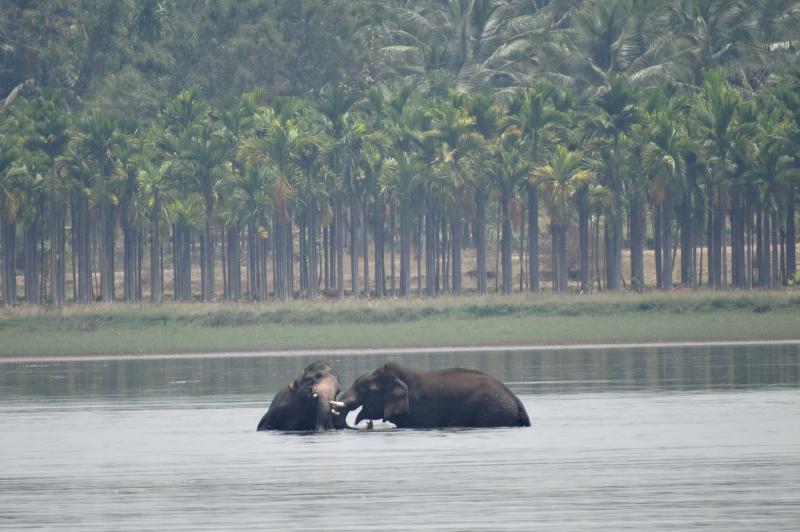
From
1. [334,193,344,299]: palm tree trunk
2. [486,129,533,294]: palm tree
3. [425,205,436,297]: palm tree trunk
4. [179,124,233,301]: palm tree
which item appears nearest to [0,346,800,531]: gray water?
[486,129,533,294]: palm tree

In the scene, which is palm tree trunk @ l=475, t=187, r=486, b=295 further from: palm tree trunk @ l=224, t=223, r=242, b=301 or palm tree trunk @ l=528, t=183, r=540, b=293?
palm tree trunk @ l=224, t=223, r=242, b=301

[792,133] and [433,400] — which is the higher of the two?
[792,133]

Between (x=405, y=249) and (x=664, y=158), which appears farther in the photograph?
(x=405, y=249)

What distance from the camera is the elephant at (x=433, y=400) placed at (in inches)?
1236

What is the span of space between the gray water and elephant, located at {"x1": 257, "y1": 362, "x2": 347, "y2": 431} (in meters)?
0.45

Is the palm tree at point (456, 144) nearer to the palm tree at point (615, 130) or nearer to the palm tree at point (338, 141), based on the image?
the palm tree at point (338, 141)

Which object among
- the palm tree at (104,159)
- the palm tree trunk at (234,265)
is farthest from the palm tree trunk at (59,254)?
the palm tree trunk at (234,265)

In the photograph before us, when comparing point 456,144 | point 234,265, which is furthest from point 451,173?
point 234,265

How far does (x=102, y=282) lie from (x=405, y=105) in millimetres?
19592

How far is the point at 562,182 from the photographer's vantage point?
9188 centimetres

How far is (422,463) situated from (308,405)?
6101 mm

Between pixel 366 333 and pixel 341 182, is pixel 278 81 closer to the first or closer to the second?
pixel 341 182

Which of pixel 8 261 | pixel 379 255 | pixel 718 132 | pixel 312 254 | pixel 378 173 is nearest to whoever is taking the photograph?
pixel 718 132

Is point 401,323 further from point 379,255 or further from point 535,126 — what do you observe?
point 535,126
